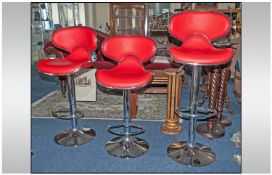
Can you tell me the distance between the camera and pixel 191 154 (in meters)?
2.33

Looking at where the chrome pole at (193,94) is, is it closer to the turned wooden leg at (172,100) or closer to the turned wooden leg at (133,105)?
the turned wooden leg at (172,100)

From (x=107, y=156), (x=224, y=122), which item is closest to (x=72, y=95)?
(x=107, y=156)

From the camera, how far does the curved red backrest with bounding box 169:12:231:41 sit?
6.89ft

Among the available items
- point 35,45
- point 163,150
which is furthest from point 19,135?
point 35,45

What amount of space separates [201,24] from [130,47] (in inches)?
24.4

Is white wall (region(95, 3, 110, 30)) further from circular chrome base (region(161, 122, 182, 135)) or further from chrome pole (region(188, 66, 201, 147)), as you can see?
chrome pole (region(188, 66, 201, 147))

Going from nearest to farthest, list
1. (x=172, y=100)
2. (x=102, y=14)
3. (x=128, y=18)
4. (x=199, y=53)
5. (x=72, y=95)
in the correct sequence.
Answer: (x=199, y=53)
(x=72, y=95)
(x=172, y=100)
(x=128, y=18)
(x=102, y=14)

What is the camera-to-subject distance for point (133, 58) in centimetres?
230

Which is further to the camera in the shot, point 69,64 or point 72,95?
point 72,95

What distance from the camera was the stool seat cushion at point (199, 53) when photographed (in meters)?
1.88

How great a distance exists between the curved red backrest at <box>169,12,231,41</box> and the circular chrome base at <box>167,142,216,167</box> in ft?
3.17

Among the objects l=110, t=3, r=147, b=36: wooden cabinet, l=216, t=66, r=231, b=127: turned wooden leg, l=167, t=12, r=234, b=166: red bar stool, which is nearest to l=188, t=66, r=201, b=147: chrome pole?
l=167, t=12, r=234, b=166: red bar stool

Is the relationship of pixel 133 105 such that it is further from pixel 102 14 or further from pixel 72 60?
pixel 102 14

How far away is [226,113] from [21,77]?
2.46 m
